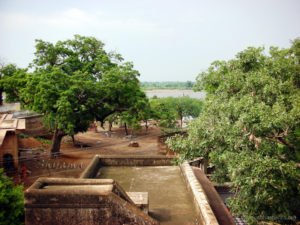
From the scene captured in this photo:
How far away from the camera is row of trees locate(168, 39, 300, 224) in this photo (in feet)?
26.7

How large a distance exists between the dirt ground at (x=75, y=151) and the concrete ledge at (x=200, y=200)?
39.3 feet

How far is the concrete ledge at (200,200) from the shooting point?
19.6 ft

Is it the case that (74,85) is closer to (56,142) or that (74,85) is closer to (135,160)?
(56,142)

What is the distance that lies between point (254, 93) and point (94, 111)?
1430 cm

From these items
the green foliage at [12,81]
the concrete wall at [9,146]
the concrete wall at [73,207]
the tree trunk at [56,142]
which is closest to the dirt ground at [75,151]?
the tree trunk at [56,142]

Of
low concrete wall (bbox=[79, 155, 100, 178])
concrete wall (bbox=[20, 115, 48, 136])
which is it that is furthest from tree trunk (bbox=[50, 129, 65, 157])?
low concrete wall (bbox=[79, 155, 100, 178])

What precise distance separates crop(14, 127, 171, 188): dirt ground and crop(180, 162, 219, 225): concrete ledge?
12.0 meters

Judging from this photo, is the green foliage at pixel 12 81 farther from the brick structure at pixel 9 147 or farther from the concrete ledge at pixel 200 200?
the concrete ledge at pixel 200 200

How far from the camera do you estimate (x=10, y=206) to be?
10.4m

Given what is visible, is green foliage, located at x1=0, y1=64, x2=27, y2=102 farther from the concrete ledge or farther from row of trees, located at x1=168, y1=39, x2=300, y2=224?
the concrete ledge

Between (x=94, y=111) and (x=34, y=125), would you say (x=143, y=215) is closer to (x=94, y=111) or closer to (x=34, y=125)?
(x=94, y=111)

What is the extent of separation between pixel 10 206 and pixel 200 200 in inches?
266

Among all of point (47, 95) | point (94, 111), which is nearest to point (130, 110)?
point (94, 111)

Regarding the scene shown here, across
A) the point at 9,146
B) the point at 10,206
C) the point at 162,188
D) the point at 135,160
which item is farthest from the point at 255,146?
the point at 9,146
